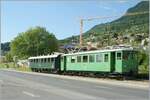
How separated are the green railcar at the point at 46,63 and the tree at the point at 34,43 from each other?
60.2m

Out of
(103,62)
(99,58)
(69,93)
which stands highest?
(99,58)

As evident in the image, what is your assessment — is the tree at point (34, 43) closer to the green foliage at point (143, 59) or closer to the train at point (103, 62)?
the train at point (103, 62)

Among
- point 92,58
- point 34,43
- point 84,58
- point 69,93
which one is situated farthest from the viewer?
point 34,43

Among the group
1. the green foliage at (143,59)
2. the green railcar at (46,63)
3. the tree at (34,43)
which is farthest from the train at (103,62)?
the tree at (34,43)

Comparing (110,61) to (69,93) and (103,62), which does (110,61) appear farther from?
(69,93)

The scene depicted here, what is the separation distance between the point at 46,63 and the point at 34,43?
250 ft

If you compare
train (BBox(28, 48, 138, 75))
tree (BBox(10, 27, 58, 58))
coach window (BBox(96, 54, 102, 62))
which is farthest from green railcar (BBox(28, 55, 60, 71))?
tree (BBox(10, 27, 58, 58))

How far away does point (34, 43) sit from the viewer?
458 ft

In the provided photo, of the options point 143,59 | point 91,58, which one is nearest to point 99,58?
Answer: point 91,58

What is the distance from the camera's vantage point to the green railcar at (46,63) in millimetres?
58719

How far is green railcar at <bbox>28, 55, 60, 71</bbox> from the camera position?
58719mm

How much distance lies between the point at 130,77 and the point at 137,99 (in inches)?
828

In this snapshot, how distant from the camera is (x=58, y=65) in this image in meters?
58.3

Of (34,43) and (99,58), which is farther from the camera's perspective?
(34,43)
